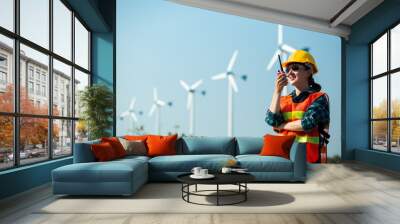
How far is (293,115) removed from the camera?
307 cm

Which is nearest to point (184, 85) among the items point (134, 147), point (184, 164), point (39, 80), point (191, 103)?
point (191, 103)

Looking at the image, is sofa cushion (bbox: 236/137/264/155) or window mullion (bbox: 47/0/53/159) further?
sofa cushion (bbox: 236/137/264/155)

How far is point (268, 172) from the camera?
551 centimetres

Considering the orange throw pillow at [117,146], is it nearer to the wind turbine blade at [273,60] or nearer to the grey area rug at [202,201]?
the grey area rug at [202,201]

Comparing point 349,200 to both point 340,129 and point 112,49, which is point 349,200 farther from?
point 112,49

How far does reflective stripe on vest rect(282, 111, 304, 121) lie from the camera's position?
3.00 m

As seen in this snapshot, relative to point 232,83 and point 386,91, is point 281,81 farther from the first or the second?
point 386,91

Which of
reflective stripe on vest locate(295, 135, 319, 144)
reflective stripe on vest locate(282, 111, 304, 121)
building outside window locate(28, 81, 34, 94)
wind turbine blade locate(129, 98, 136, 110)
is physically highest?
building outside window locate(28, 81, 34, 94)

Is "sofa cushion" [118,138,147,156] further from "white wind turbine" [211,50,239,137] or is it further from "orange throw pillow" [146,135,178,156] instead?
"white wind turbine" [211,50,239,137]

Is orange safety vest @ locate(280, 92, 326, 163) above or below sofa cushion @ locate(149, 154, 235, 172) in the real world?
above

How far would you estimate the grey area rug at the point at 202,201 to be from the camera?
12.6ft

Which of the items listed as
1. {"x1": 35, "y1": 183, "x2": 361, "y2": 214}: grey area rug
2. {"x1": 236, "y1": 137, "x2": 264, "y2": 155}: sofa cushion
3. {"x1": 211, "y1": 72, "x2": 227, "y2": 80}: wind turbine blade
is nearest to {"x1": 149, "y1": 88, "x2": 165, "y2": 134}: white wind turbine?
{"x1": 211, "y1": 72, "x2": 227, "y2": 80}: wind turbine blade

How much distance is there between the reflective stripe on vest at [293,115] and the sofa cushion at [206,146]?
3.21 metres

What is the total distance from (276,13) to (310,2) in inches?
37.0
